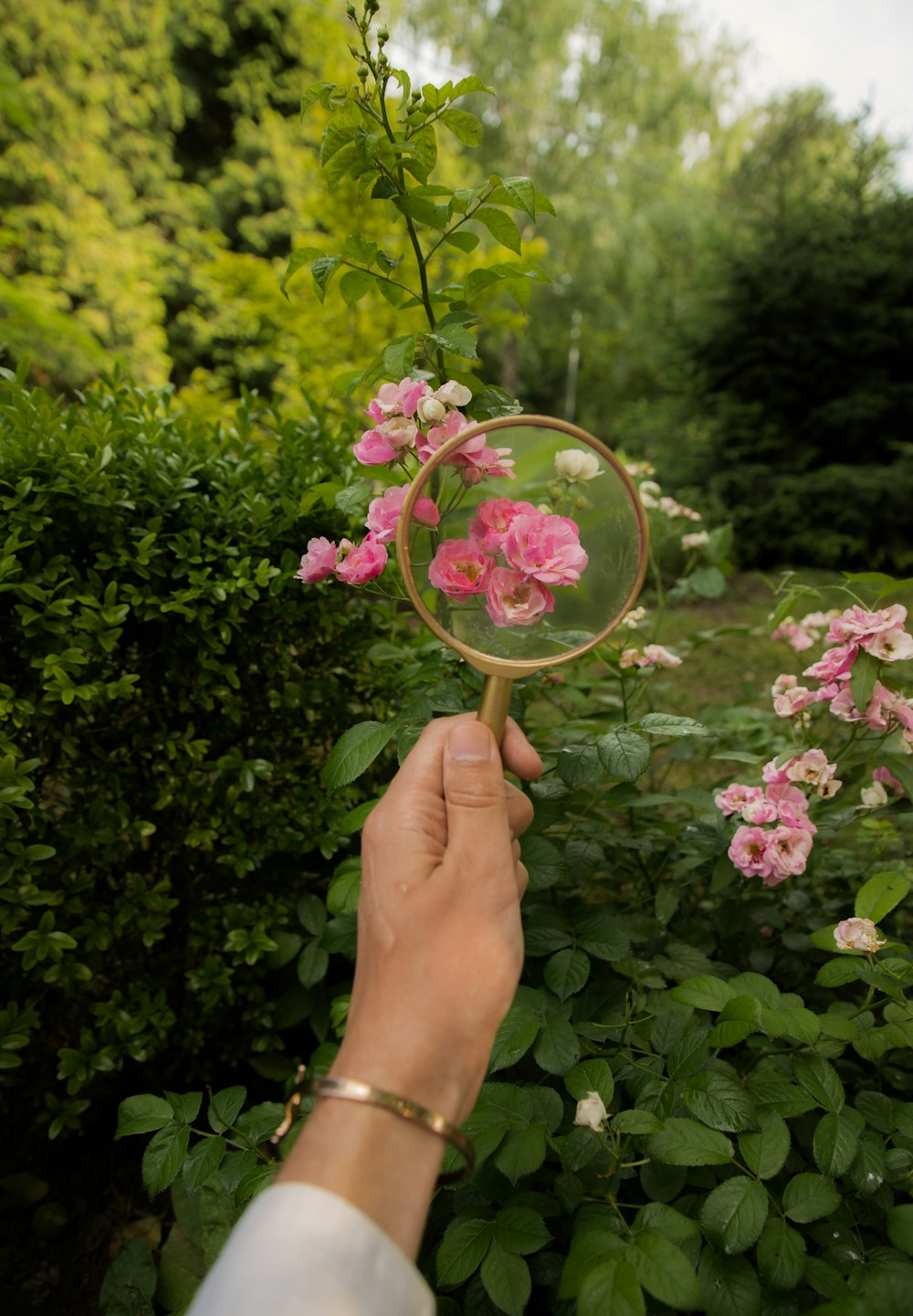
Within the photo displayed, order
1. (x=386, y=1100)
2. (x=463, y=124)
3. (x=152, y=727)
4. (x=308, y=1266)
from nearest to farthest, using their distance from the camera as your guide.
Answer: (x=308, y=1266) < (x=386, y=1100) < (x=463, y=124) < (x=152, y=727)

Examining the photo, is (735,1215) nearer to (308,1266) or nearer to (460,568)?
(308,1266)

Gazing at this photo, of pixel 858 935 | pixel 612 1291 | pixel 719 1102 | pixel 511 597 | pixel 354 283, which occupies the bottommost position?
pixel 612 1291

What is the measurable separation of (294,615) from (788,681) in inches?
46.3

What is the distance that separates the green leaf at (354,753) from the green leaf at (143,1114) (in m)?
0.60

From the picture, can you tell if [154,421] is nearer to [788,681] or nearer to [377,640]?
[377,640]

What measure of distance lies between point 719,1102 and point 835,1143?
0.16m

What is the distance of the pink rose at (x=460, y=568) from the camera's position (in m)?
1.23

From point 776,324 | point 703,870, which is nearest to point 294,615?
point 703,870

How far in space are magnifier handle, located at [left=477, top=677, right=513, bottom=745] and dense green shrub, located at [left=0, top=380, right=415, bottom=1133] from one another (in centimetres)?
88

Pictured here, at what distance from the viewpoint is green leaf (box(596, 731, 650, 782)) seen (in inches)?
54.7

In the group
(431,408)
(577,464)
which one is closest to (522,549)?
(577,464)

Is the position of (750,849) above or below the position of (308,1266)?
above

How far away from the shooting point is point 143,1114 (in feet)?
4.31

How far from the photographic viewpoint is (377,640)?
6.99ft
